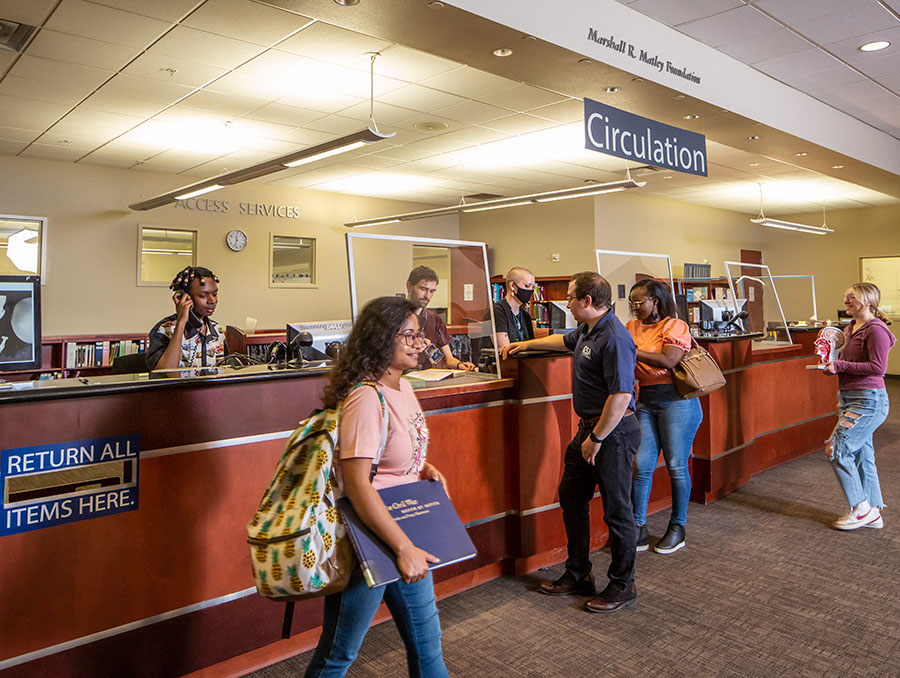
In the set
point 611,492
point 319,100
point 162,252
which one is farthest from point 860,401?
point 162,252

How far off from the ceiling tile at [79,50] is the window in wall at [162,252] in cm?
433

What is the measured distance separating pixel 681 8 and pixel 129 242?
749 cm

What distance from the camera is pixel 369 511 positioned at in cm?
159

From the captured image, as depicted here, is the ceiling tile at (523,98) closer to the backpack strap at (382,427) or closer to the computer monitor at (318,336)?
the computer monitor at (318,336)

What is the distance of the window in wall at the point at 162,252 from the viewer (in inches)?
353

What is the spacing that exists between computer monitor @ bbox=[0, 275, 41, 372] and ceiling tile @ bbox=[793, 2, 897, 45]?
4.80 metres

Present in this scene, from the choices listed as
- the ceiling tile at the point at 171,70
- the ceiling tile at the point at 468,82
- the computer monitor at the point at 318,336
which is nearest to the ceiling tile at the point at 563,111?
the ceiling tile at the point at 468,82

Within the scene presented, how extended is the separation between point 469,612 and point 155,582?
4.65 feet

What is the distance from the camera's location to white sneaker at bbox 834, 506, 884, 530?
4129mm

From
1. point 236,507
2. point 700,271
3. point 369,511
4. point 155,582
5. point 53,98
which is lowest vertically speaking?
point 155,582

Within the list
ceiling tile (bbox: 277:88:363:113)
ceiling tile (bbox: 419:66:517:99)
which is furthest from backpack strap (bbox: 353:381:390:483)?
ceiling tile (bbox: 277:88:363:113)

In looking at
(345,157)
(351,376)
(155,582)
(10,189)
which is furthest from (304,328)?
(10,189)

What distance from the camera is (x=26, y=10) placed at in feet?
13.3

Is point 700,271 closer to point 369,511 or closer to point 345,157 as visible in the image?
point 345,157
